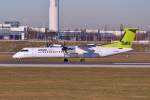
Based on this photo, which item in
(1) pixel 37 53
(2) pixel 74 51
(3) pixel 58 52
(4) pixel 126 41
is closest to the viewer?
(1) pixel 37 53

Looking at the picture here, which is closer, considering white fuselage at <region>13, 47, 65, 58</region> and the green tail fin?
white fuselage at <region>13, 47, 65, 58</region>

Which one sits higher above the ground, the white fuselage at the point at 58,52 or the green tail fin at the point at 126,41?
the green tail fin at the point at 126,41

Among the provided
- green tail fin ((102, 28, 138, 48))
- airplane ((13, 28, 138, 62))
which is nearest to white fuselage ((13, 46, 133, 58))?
airplane ((13, 28, 138, 62))

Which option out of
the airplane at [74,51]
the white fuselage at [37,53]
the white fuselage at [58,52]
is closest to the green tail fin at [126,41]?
the airplane at [74,51]

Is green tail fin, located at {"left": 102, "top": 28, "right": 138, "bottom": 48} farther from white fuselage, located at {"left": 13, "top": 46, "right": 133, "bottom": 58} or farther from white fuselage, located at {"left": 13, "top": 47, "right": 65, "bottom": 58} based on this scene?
white fuselage, located at {"left": 13, "top": 47, "right": 65, "bottom": 58}

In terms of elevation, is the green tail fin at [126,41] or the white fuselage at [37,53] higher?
the green tail fin at [126,41]

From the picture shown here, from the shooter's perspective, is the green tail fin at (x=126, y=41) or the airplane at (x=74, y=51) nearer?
the airplane at (x=74, y=51)

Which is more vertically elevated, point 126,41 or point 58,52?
point 126,41

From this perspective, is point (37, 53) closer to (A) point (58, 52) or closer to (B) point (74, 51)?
(A) point (58, 52)

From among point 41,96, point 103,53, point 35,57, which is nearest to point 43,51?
point 35,57

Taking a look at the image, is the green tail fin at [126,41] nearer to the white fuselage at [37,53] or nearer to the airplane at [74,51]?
the airplane at [74,51]

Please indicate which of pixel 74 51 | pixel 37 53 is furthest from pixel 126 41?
pixel 37 53

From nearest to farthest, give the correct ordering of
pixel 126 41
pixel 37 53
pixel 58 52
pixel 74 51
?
pixel 37 53 < pixel 58 52 < pixel 74 51 < pixel 126 41

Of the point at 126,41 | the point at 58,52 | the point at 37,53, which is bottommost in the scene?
the point at 37,53
